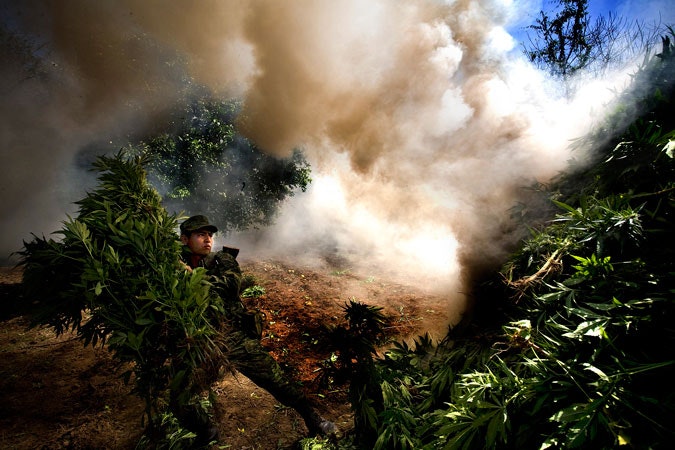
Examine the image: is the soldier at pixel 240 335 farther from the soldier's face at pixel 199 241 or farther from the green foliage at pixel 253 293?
the green foliage at pixel 253 293

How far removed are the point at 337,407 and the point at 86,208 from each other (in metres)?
3.86

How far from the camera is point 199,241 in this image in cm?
348

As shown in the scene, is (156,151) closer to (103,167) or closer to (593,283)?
(103,167)

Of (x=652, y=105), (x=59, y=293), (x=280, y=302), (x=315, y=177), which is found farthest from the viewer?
(x=315, y=177)

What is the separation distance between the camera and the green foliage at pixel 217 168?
9.35 m

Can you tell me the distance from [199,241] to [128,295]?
3.93ft

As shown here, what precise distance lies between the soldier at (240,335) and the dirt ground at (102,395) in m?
0.30

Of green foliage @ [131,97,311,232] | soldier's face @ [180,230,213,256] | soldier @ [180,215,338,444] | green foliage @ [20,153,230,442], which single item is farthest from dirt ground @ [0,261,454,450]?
green foliage @ [131,97,311,232]

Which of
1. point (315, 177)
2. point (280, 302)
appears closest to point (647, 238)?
point (280, 302)

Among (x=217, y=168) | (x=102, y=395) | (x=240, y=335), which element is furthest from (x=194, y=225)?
(x=217, y=168)

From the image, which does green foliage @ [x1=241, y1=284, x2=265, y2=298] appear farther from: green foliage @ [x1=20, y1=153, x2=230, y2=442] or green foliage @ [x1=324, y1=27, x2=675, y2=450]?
green foliage @ [x1=324, y1=27, x2=675, y2=450]

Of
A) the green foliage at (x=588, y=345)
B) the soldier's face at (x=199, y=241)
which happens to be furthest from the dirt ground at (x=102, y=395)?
the soldier's face at (x=199, y=241)

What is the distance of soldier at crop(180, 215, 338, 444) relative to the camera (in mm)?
3238

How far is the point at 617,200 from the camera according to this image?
6.53ft
